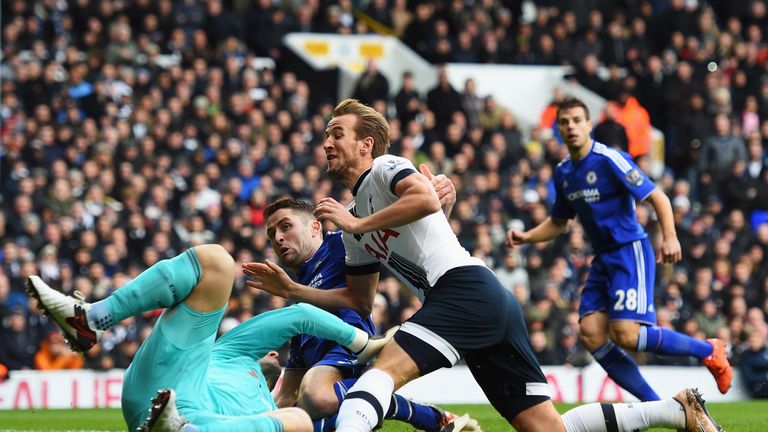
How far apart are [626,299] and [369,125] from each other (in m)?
3.44

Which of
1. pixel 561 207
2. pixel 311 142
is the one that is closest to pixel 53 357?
pixel 311 142

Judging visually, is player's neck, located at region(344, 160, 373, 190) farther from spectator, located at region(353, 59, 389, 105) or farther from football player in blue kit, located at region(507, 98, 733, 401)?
spectator, located at region(353, 59, 389, 105)

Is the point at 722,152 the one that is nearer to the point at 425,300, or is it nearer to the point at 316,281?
the point at 316,281

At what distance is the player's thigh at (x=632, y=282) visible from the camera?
993 centimetres

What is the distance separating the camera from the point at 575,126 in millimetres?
10203

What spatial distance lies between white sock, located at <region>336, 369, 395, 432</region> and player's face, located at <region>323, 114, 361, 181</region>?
1220 mm

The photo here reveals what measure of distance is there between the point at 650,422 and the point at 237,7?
15887mm

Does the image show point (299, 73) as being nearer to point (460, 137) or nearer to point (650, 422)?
point (460, 137)

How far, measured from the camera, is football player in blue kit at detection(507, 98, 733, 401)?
32.4 ft

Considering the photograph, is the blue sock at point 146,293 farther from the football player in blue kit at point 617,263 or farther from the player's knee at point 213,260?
the football player in blue kit at point 617,263

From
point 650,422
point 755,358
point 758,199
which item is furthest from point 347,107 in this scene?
point 758,199

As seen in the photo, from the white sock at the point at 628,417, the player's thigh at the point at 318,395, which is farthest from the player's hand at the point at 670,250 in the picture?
the player's thigh at the point at 318,395

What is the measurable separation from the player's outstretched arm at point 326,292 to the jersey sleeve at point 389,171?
39.1 inches

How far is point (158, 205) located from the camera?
1712 cm
